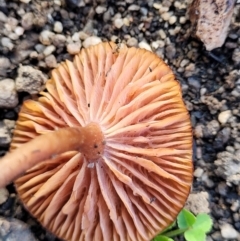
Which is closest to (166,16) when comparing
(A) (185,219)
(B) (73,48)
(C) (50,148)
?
(B) (73,48)

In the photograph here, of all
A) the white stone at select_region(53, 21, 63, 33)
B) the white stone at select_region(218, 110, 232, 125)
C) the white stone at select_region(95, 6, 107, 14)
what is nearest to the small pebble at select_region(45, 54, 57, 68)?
the white stone at select_region(53, 21, 63, 33)

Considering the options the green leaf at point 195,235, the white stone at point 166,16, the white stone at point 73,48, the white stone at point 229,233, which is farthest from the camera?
the white stone at point 166,16

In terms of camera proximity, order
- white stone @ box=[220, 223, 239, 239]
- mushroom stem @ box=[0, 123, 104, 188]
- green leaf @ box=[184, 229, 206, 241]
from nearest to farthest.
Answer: mushroom stem @ box=[0, 123, 104, 188] → green leaf @ box=[184, 229, 206, 241] → white stone @ box=[220, 223, 239, 239]

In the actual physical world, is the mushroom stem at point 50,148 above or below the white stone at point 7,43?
below

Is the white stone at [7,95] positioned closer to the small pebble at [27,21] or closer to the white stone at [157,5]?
the small pebble at [27,21]

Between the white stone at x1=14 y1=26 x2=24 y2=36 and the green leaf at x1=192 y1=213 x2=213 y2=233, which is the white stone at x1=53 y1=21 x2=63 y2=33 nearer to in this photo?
the white stone at x1=14 y1=26 x2=24 y2=36

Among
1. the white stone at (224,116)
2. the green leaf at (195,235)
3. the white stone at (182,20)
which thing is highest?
the white stone at (182,20)

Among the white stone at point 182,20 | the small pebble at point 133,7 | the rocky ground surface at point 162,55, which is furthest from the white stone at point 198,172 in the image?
the small pebble at point 133,7
